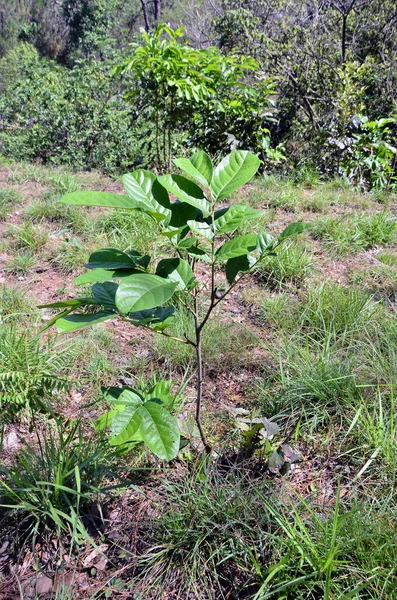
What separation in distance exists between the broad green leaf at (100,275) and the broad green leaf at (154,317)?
10 cm

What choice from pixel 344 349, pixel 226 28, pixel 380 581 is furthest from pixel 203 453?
pixel 226 28

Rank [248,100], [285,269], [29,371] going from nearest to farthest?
[29,371]
[285,269]
[248,100]

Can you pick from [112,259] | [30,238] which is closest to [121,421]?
[112,259]

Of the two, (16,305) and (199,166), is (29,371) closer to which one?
(16,305)

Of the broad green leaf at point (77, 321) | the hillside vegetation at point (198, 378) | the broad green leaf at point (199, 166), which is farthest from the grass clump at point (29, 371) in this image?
the broad green leaf at point (199, 166)

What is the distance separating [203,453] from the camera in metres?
1.65

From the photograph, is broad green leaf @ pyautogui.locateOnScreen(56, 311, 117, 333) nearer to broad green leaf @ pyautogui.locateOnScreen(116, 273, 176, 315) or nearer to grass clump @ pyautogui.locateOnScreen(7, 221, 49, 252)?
broad green leaf @ pyautogui.locateOnScreen(116, 273, 176, 315)

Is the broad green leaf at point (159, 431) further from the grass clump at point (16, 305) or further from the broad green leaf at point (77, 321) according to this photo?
the grass clump at point (16, 305)

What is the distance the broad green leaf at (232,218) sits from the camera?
115 cm

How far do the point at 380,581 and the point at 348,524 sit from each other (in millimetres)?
151

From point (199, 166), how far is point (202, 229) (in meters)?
0.15

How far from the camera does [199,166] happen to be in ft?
3.74

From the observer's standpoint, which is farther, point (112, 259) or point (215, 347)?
point (215, 347)

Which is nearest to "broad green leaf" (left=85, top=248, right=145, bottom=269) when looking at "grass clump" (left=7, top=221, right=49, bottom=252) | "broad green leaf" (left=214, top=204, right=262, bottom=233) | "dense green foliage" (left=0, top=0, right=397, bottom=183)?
"broad green leaf" (left=214, top=204, right=262, bottom=233)
